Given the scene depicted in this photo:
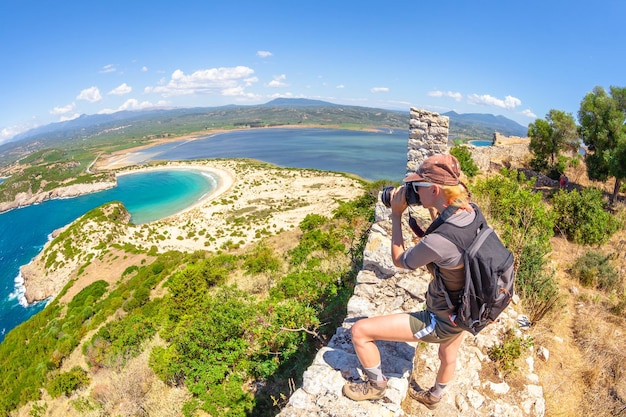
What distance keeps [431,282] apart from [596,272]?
6372mm

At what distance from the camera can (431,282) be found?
237cm

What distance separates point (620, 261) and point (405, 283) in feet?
21.9

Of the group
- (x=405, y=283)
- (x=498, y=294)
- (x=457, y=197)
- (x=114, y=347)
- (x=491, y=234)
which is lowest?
(x=114, y=347)

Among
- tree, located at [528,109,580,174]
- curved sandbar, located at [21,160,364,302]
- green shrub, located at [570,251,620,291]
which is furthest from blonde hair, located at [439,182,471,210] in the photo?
curved sandbar, located at [21,160,364,302]

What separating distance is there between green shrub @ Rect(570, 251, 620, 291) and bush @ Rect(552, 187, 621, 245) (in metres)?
2.32

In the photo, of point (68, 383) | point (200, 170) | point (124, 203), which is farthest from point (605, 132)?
point (200, 170)

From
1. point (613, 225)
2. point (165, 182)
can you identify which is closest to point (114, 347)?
point (613, 225)

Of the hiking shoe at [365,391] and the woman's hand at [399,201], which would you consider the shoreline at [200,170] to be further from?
the woman's hand at [399,201]

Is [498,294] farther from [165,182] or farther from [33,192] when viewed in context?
[33,192]

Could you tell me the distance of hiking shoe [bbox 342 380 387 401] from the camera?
2.64 m

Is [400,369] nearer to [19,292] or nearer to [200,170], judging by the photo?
[19,292]

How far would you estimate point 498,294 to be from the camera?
2025 mm

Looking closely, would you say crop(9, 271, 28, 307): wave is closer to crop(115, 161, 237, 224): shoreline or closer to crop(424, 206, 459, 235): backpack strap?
crop(115, 161, 237, 224): shoreline

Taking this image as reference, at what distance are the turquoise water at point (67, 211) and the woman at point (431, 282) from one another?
3361cm
